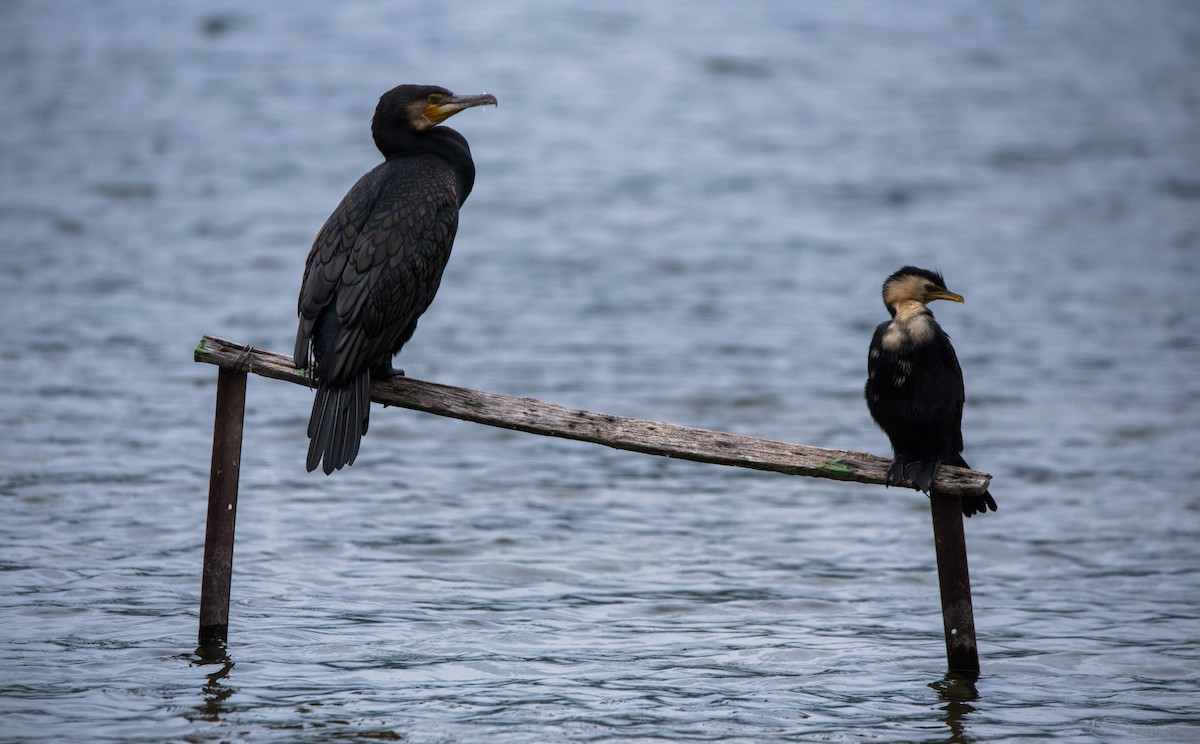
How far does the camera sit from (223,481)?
4.97 meters

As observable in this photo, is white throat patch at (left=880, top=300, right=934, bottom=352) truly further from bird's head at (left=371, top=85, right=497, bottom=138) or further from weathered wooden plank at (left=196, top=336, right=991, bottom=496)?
bird's head at (left=371, top=85, right=497, bottom=138)

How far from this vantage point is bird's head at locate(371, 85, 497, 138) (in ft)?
17.3

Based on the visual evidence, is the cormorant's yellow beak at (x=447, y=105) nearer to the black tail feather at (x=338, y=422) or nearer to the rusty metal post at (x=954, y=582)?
the black tail feather at (x=338, y=422)

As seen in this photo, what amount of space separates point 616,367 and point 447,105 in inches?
246

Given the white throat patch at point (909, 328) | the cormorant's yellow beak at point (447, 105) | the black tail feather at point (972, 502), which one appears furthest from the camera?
the cormorant's yellow beak at point (447, 105)

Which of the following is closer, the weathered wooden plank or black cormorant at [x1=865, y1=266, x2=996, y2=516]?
the weathered wooden plank

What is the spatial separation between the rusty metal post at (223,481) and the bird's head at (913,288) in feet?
7.46

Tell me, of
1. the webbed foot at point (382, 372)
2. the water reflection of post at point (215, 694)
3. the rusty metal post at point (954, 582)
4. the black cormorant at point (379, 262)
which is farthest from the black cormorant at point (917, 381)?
A: the water reflection of post at point (215, 694)

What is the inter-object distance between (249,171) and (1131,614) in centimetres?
1491

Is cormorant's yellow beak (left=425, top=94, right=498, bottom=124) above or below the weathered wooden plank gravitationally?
above

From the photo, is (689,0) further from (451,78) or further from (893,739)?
(893,739)

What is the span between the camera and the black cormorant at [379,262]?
4777 mm

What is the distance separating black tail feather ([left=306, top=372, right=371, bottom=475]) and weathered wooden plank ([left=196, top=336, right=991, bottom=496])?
0.70 ft

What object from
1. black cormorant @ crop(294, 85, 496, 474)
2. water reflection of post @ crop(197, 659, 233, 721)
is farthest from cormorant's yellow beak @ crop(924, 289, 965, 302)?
water reflection of post @ crop(197, 659, 233, 721)
